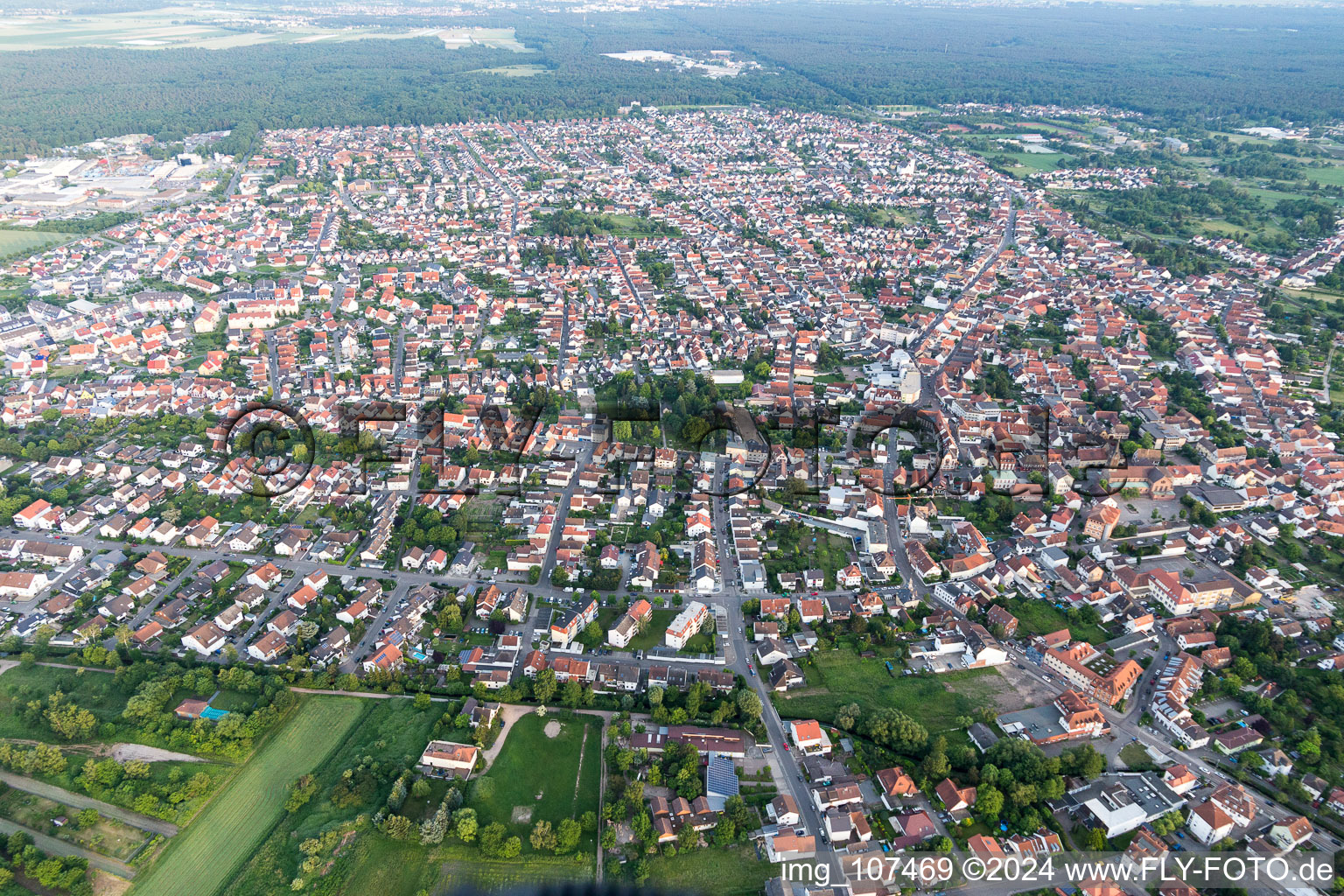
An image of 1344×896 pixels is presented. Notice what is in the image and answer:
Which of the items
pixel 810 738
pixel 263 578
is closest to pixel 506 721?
pixel 810 738

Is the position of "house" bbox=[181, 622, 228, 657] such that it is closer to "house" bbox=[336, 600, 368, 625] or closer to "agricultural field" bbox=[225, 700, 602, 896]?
"house" bbox=[336, 600, 368, 625]

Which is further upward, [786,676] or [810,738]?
[786,676]

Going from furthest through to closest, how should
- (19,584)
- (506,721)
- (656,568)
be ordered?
1. (656,568)
2. (19,584)
3. (506,721)

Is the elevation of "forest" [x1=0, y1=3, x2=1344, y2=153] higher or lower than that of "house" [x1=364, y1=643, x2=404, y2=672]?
higher

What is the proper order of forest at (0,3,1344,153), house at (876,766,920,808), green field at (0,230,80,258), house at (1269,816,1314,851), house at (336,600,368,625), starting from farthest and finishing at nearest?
1. forest at (0,3,1344,153)
2. green field at (0,230,80,258)
3. house at (336,600,368,625)
4. house at (876,766,920,808)
5. house at (1269,816,1314,851)

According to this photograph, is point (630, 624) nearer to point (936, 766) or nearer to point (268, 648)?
point (936, 766)

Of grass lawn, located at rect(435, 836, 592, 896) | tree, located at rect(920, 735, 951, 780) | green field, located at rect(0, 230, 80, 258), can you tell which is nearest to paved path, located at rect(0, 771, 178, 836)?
grass lawn, located at rect(435, 836, 592, 896)

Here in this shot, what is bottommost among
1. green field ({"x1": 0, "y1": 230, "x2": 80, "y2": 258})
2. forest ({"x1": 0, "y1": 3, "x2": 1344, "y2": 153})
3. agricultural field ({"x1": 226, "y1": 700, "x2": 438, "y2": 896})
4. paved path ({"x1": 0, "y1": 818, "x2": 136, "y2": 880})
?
paved path ({"x1": 0, "y1": 818, "x2": 136, "y2": 880})
